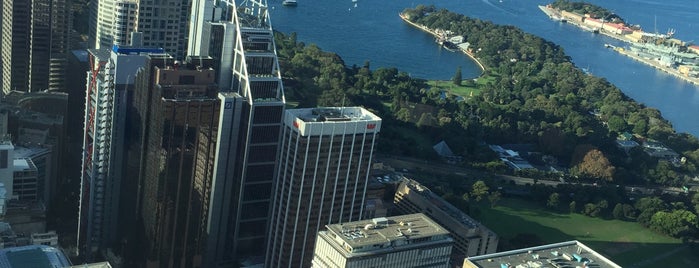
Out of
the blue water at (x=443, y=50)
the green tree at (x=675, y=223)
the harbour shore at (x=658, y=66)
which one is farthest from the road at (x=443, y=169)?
the harbour shore at (x=658, y=66)

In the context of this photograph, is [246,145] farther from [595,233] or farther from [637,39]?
[637,39]

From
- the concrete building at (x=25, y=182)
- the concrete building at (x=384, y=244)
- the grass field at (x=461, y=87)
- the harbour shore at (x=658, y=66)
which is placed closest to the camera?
the concrete building at (x=384, y=244)

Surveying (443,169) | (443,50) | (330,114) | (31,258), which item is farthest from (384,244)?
(443,50)

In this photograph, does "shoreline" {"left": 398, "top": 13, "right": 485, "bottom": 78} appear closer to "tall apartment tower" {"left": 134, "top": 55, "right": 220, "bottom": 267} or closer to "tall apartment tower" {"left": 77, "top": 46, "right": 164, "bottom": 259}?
"tall apartment tower" {"left": 77, "top": 46, "right": 164, "bottom": 259}

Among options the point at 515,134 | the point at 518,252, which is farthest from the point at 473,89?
the point at 518,252

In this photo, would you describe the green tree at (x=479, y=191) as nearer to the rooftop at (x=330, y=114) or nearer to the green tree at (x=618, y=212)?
the green tree at (x=618, y=212)
